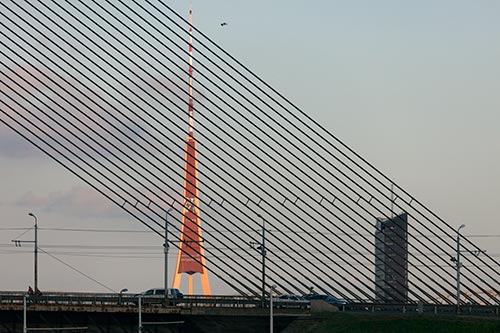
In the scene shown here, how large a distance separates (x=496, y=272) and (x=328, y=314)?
44.2 ft

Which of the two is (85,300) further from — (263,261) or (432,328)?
(432,328)

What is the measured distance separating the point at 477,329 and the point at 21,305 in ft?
126

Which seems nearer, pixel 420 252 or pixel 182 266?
pixel 420 252

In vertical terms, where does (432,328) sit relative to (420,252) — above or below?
below

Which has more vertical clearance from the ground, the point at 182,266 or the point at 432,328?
the point at 182,266

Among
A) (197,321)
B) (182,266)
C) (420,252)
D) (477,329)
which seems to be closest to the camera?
(477,329)

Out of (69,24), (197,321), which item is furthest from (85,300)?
(69,24)

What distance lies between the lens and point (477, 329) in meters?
80.5

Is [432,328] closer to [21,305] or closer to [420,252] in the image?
[420,252]

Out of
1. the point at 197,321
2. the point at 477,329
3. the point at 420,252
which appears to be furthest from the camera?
the point at 197,321

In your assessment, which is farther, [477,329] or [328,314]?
[328,314]

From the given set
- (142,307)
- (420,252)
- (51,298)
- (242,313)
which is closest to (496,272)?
(420,252)

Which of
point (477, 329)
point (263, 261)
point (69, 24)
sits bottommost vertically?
point (477, 329)

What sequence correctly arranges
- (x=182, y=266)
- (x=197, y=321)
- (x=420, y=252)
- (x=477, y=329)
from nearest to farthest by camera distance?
(x=477, y=329), (x=420, y=252), (x=197, y=321), (x=182, y=266)
